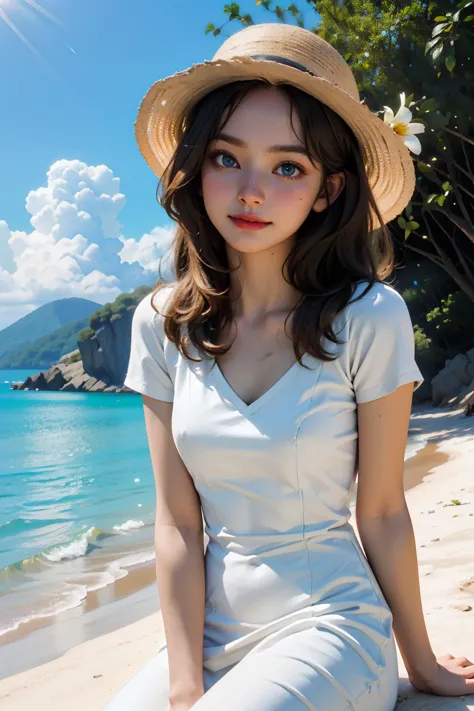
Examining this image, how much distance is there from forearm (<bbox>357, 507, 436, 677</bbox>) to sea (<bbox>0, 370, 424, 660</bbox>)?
3997 mm

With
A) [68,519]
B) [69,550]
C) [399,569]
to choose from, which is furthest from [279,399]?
[68,519]

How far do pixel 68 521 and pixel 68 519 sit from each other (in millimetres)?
193

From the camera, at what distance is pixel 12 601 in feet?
20.4

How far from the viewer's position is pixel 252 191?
1.97 m

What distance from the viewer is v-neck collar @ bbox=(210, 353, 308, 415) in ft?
6.06

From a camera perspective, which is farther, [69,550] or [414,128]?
[69,550]

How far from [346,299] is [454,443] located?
1067cm

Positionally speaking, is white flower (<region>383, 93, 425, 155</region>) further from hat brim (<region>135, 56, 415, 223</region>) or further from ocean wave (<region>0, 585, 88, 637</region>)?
ocean wave (<region>0, 585, 88, 637</region>)

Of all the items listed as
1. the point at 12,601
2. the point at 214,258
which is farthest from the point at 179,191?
the point at 12,601

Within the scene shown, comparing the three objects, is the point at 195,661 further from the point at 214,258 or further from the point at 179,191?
the point at 179,191

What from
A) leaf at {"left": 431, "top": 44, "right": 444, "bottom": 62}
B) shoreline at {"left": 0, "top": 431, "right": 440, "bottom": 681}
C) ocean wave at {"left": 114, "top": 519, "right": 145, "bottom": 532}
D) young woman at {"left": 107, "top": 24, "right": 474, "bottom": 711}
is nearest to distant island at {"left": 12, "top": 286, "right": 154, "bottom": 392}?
ocean wave at {"left": 114, "top": 519, "right": 145, "bottom": 532}

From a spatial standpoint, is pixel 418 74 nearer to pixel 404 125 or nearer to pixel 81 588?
pixel 81 588

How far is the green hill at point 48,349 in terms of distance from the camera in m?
146

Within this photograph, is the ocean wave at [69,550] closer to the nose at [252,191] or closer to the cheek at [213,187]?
the cheek at [213,187]
